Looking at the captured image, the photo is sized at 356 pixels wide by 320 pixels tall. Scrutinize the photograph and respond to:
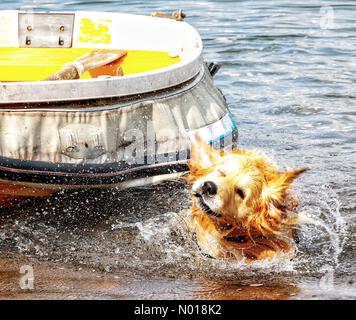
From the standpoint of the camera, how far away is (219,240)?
236 inches

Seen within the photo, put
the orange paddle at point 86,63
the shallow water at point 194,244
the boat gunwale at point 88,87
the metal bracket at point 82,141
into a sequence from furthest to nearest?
the orange paddle at point 86,63 → the metal bracket at point 82,141 → the boat gunwale at point 88,87 → the shallow water at point 194,244

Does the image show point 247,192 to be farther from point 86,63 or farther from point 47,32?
point 47,32

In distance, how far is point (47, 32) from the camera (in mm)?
9648

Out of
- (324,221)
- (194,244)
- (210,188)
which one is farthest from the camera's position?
(324,221)

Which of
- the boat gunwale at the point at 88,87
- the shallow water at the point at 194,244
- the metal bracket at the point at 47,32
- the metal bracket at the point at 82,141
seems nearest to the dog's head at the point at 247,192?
the shallow water at the point at 194,244

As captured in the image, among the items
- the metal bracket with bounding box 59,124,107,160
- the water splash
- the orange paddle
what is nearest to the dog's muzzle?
the water splash

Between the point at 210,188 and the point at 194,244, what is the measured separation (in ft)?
2.90

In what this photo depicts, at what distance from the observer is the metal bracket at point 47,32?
9570mm

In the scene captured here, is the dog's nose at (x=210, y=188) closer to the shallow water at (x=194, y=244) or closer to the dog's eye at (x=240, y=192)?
the dog's eye at (x=240, y=192)

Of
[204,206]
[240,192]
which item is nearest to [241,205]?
[240,192]

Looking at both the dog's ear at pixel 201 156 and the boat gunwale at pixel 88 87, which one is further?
the boat gunwale at pixel 88 87

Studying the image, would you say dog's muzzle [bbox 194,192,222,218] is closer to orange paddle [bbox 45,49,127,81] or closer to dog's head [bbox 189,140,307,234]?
dog's head [bbox 189,140,307,234]
